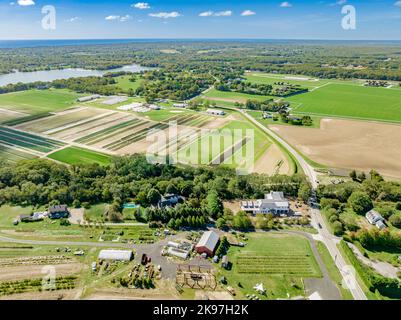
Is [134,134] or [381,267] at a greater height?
[134,134]

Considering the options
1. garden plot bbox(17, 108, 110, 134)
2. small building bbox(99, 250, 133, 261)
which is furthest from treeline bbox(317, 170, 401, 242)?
garden plot bbox(17, 108, 110, 134)

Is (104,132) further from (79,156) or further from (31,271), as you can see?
(31,271)

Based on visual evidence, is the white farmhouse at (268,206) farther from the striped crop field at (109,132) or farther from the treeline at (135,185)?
the striped crop field at (109,132)

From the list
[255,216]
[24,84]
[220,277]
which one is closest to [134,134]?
[255,216]

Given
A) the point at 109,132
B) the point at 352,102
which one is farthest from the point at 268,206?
the point at 352,102

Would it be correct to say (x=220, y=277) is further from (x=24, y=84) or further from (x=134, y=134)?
(x=24, y=84)
